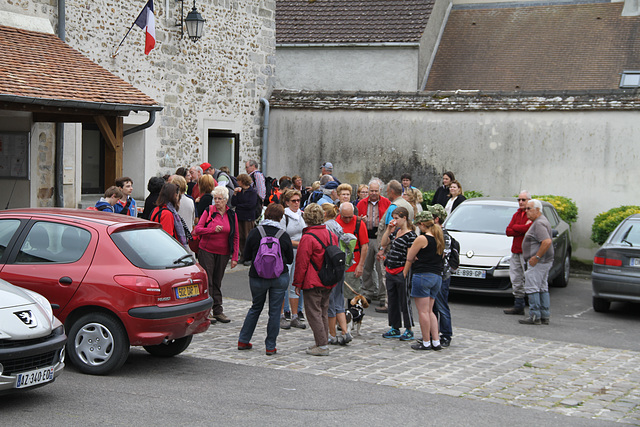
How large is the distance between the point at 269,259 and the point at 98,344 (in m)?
2.02

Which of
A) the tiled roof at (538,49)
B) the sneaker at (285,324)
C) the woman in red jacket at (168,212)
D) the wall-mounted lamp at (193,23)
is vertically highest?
the tiled roof at (538,49)

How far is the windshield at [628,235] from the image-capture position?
1209 centimetres

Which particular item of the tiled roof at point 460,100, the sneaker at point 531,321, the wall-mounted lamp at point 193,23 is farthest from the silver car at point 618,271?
the wall-mounted lamp at point 193,23

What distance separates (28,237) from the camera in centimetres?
790

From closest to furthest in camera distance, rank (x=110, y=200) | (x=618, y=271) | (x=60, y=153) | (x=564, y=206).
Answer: (x=110, y=200) → (x=618, y=271) → (x=60, y=153) → (x=564, y=206)

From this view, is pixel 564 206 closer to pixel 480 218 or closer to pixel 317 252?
pixel 480 218

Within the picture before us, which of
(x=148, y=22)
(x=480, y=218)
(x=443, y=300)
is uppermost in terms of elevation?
(x=148, y=22)

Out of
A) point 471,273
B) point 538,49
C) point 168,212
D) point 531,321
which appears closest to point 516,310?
point 531,321

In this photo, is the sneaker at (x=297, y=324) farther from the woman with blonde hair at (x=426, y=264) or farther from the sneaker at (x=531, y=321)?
the sneaker at (x=531, y=321)

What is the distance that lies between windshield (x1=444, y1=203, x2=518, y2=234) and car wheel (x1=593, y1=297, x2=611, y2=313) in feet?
6.65

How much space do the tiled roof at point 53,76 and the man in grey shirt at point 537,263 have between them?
6604mm

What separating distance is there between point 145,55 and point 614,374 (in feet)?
37.7

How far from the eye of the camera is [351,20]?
1036 inches

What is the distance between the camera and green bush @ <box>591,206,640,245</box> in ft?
51.5
